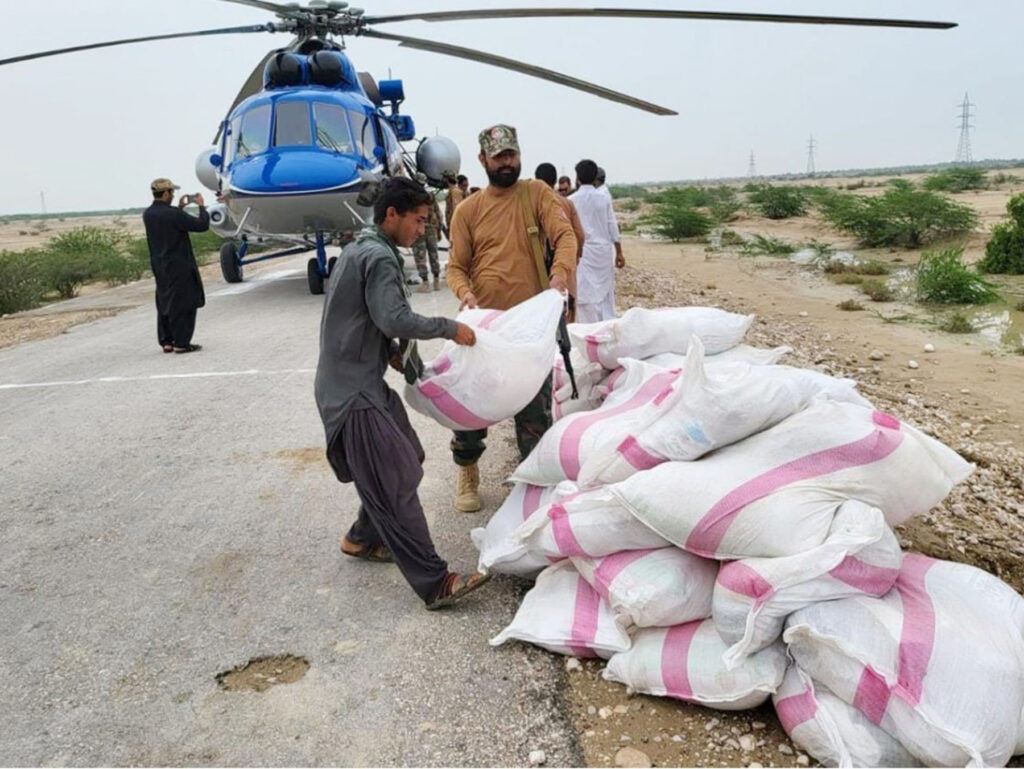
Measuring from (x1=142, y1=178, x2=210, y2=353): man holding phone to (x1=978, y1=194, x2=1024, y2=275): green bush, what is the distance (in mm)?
12060

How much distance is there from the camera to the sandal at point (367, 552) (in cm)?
341

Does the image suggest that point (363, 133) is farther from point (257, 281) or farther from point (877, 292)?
point (877, 292)

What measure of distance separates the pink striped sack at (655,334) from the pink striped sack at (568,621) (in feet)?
4.75

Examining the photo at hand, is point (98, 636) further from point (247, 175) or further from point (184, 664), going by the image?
point (247, 175)

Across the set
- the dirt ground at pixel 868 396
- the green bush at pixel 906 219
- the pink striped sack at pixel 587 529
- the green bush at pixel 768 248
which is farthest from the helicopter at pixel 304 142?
the green bush at pixel 906 219

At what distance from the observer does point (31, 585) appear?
330cm

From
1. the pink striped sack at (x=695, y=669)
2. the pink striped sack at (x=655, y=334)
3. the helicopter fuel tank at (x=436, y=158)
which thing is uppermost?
the helicopter fuel tank at (x=436, y=158)

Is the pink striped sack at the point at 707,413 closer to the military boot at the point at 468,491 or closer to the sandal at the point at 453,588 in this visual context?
the sandal at the point at 453,588

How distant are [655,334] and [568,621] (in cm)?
175

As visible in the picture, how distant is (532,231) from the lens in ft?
12.4

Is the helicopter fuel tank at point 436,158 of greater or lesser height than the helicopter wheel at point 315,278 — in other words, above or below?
above

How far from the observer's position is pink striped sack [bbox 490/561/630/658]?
8.36 feet

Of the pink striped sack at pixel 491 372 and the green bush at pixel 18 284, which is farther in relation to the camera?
the green bush at pixel 18 284

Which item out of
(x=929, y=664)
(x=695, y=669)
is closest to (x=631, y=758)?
(x=695, y=669)
